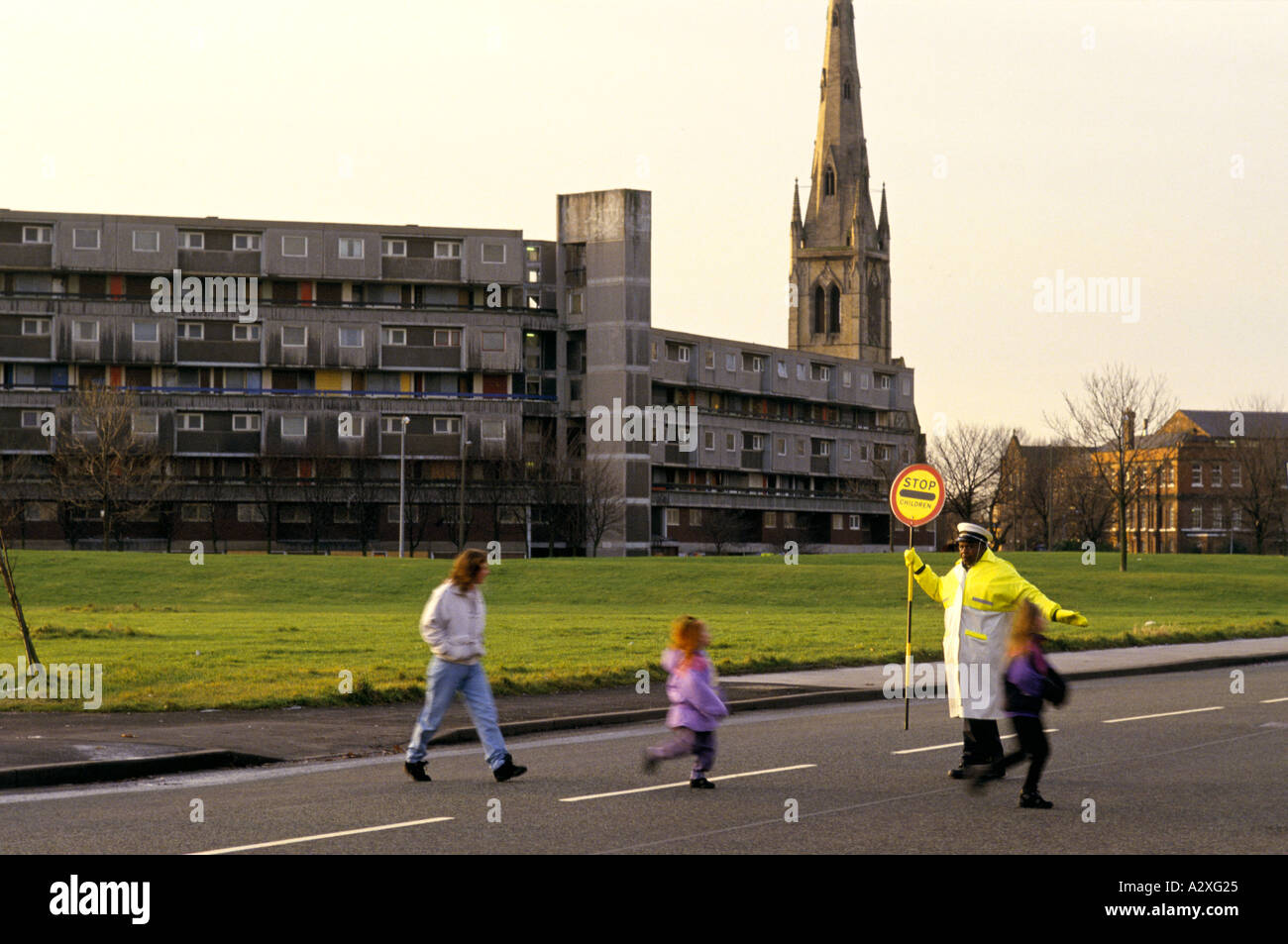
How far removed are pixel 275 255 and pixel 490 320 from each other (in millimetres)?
12380

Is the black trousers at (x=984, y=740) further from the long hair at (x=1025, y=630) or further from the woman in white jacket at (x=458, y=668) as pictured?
the woman in white jacket at (x=458, y=668)

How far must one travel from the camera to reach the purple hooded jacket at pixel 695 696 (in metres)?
12.8

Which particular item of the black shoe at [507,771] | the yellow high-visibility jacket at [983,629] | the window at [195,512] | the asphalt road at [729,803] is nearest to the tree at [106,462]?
the window at [195,512]

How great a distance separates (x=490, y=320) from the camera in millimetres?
93375

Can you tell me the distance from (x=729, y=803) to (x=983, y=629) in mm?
2287

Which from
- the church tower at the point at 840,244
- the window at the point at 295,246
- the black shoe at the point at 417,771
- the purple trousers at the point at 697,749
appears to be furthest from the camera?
the church tower at the point at 840,244

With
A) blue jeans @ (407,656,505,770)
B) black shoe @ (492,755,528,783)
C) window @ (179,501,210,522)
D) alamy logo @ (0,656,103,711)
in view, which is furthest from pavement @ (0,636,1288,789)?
window @ (179,501,210,522)

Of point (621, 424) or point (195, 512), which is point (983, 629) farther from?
point (621, 424)

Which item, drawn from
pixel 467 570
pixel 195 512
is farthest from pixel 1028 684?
pixel 195 512

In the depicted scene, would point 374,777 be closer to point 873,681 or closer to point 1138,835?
point 1138,835

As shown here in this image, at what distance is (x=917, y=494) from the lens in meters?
17.7

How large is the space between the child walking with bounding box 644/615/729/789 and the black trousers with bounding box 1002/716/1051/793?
7.67ft

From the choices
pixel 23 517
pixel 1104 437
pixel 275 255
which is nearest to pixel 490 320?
pixel 275 255
